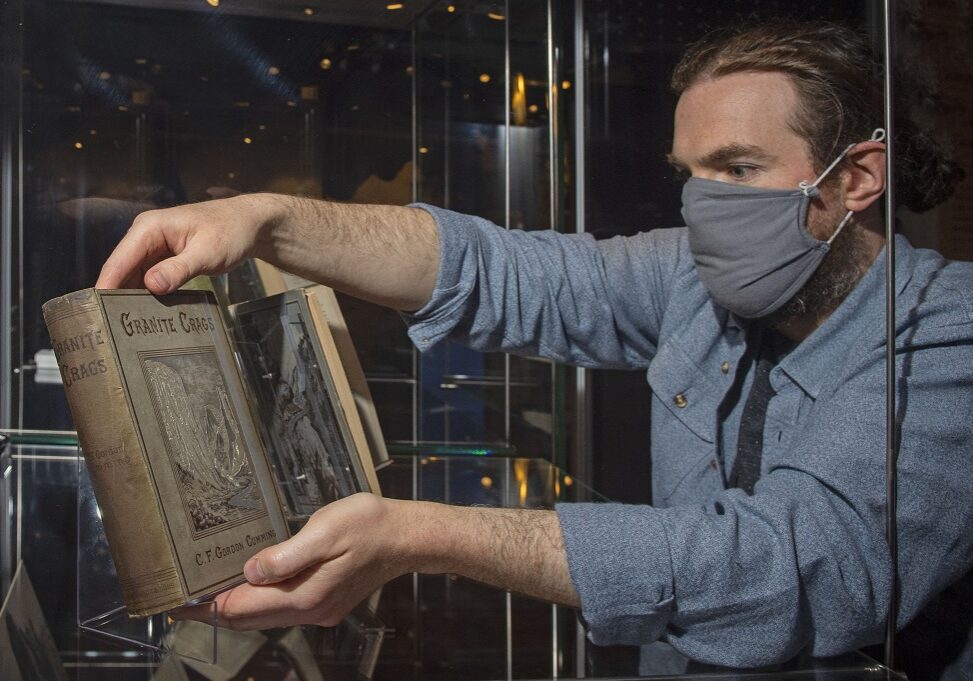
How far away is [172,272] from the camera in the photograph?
717 mm

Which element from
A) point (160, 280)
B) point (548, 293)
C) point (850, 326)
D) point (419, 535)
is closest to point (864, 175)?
point (850, 326)

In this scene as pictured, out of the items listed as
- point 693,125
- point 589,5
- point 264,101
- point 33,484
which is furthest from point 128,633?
point 589,5

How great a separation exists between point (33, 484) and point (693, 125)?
72cm

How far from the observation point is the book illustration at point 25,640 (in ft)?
2.18

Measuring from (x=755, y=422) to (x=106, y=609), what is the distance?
0.63 meters

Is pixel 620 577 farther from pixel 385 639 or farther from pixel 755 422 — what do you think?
pixel 755 422

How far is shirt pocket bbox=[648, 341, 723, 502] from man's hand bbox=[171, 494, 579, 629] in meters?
0.27

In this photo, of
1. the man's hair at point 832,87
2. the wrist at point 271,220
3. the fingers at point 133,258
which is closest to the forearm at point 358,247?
the wrist at point 271,220

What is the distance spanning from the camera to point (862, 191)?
0.87 m

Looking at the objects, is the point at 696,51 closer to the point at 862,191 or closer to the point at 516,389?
the point at 862,191

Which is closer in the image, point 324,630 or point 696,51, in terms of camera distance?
point 324,630

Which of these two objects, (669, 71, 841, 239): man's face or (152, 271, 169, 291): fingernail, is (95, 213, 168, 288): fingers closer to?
(152, 271, 169, 291): fingernail

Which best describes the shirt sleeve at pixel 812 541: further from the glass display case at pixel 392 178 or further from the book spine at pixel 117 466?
the book spine at pixel 117 466

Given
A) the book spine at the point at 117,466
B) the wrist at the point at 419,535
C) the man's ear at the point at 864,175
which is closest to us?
the book spine at the point at 117,466
